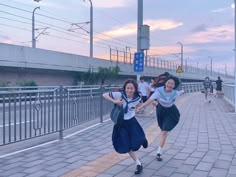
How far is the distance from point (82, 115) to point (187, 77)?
50.8m

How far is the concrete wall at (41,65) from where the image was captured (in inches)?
948

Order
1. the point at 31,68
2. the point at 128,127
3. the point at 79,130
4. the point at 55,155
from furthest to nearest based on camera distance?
the point at 31,68
the point at 79,130
the point at 55,155
the point at 128,127

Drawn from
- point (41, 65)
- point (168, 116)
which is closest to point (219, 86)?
point (41, 65)

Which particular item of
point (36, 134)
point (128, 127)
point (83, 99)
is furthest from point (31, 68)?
point (128, 127)

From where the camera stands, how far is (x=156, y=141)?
7.56 meters

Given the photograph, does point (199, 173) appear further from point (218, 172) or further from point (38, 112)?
point (38, 112)

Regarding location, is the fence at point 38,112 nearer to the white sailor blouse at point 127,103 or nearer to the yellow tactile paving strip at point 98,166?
the yellow tactile paving strip at point 98,166

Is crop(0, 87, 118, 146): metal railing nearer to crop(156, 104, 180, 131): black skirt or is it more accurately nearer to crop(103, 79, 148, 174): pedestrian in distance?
crop(103, 79, 148, 174): pedestrian in distance

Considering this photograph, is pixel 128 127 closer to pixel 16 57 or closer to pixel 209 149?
pixel 209 149

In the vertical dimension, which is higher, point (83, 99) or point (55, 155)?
point (83, 99)

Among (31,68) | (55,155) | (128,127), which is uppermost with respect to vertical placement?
(31,68)

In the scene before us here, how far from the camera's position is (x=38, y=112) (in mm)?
6988

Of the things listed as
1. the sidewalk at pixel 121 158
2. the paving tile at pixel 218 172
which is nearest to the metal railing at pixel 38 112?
the sidewalk at pixel 121 158

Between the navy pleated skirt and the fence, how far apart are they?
2213 millimetres
